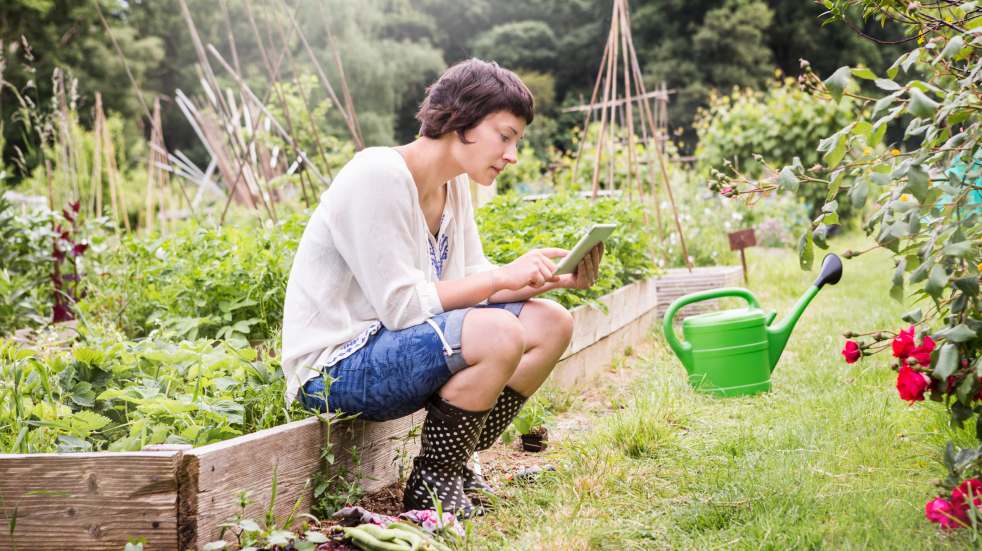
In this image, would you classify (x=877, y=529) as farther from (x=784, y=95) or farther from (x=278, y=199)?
(x=784, y=95)

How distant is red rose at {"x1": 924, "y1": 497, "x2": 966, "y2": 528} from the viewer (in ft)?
5.05

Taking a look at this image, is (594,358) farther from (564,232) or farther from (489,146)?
(489,146)

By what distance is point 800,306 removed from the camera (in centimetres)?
291

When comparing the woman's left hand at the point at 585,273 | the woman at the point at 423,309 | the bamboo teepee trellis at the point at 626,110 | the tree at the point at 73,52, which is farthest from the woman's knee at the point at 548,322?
the tree at the point at 73,52

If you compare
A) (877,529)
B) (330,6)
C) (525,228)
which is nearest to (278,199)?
(525,228)

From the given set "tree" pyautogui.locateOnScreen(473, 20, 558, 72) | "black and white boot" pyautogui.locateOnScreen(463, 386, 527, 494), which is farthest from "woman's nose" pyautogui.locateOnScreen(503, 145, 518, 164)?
"tree" pyautogui.locateOnScreen(473, 20, 558, 72)

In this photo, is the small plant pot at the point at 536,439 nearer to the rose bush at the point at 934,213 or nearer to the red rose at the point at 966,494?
the rose bush at the point at 934,213

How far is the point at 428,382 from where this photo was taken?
75.9 inches

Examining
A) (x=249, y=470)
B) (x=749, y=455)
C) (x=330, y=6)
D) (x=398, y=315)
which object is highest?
(x=330, y=6)

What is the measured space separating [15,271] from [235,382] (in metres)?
2.69

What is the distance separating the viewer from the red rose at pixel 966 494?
152 cm

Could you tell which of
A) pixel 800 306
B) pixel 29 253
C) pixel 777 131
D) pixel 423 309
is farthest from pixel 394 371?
pixel 777 131

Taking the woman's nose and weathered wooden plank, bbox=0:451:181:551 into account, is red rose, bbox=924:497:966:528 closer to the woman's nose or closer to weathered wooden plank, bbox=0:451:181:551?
the woman's nose

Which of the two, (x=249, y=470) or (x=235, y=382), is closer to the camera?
(x=249, y=470)
